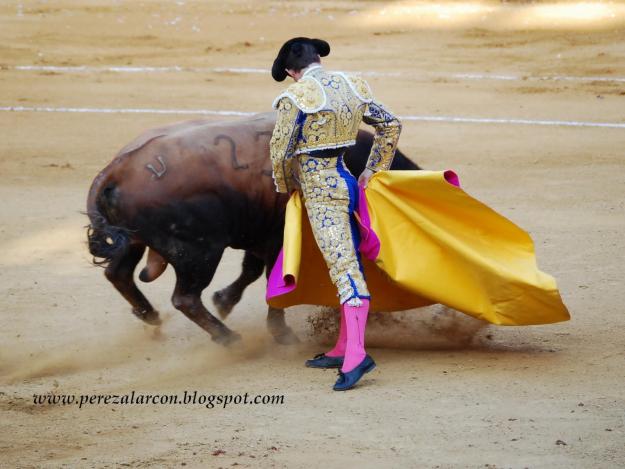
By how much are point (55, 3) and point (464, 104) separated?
7273 mm

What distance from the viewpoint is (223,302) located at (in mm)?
5371

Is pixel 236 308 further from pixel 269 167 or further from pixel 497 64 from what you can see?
pixel 497 64

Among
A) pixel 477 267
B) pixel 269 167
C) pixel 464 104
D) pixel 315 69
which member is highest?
pixel 315 69

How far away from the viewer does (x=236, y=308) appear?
5.71m

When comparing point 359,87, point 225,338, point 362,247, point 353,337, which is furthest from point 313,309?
point 359,87

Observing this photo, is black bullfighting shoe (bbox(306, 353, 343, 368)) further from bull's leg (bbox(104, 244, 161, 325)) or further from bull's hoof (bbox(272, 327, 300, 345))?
bull's leg (bbox(104, 244, 161, 325))

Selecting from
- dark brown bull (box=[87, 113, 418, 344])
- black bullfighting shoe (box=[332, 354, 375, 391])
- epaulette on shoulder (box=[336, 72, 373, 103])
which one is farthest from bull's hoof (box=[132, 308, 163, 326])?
epaulette on shoulder (box=[336, 72, 373, 103])

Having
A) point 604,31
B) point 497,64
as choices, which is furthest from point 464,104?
point 604,31

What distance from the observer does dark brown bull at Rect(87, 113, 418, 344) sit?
457cm

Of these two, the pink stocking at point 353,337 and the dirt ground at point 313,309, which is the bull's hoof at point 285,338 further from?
the pink stocking at point 353,337

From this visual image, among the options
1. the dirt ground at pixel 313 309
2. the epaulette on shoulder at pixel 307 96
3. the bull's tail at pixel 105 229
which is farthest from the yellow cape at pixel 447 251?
the bull's tail at pixel 105 229

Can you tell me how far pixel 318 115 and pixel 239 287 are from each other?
4.62ft

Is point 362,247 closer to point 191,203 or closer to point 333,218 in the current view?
point 333,218

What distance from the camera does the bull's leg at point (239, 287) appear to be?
5.35 m
